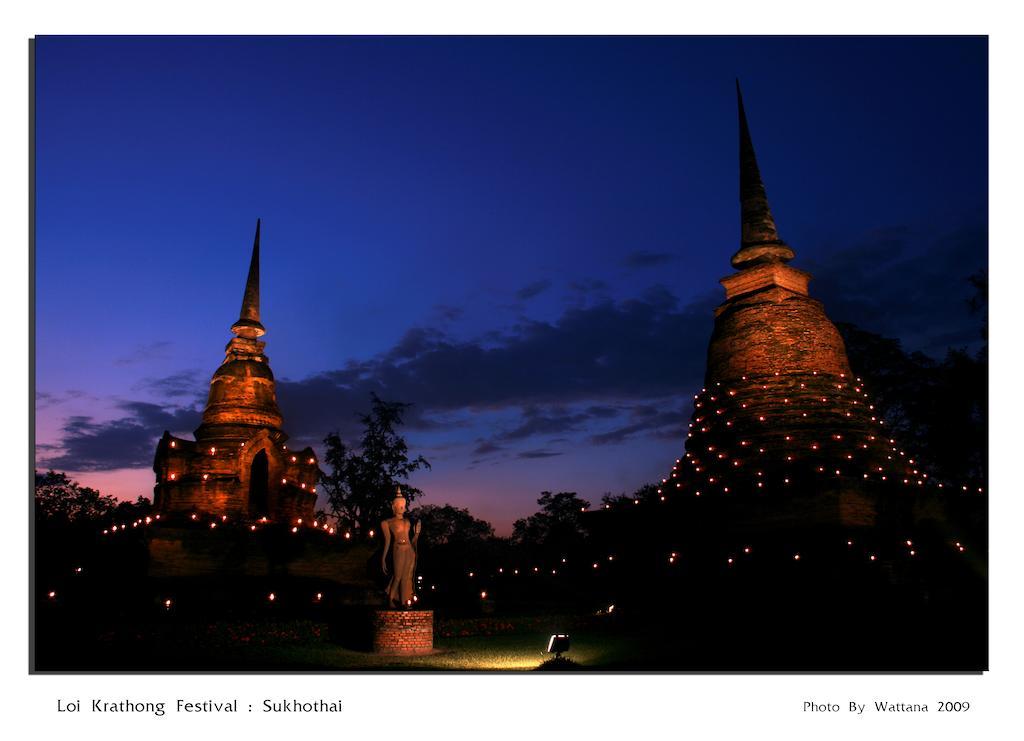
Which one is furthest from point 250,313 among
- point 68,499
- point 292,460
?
point 68,499

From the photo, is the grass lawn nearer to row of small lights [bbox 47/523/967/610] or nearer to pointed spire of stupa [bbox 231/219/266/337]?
row of small lights [bbox 47/523/967/610]

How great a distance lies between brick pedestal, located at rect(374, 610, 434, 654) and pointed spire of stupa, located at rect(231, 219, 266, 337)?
51.7 ft

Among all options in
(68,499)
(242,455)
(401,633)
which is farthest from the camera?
(68,499)

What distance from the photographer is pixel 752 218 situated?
20672 millimetres

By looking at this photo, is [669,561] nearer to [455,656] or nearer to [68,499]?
[455,656]

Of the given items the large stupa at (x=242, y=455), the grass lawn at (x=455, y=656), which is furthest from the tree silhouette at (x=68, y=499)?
the grass lawn at (x=455, y=656)

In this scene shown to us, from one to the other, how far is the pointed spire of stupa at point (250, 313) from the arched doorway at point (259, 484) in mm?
3968

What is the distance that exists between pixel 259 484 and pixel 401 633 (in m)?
13.9

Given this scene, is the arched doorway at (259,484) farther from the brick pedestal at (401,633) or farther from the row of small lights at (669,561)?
the brick pedestal at (401,633)

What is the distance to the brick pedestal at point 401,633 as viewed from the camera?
1115 cm

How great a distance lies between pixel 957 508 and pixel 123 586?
17400 mm

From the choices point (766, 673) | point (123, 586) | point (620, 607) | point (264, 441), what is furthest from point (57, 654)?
point (264, 441)
